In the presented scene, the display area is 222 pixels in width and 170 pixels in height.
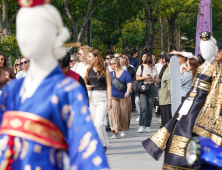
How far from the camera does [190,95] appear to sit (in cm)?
485

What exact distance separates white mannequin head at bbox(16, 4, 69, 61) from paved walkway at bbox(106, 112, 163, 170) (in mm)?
4388

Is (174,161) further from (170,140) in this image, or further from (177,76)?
(177,76)

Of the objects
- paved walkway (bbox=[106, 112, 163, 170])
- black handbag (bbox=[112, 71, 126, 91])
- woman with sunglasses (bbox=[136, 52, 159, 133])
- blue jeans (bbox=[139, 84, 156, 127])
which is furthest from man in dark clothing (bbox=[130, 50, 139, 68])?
black handbag (bbox=[112, 71, 126, 91])

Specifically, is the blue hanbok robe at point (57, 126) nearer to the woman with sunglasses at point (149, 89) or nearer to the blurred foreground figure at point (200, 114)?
the blurred foreground figure at point (200, 114)

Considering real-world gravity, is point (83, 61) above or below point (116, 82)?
above

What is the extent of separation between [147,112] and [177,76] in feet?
8.77

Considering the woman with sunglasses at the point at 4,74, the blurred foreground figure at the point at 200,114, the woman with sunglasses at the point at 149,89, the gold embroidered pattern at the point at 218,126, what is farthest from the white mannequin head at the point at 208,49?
the woman with sunglasses at the point at 149,89

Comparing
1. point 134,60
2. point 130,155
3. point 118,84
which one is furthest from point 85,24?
point 130,155

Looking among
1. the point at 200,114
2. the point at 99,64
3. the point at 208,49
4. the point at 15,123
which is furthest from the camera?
the point at 99,64

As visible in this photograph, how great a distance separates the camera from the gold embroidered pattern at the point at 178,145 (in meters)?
4.84

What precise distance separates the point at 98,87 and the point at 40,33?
17.1 ft

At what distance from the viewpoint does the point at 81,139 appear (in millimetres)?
1805

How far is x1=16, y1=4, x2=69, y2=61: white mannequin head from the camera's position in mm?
1899

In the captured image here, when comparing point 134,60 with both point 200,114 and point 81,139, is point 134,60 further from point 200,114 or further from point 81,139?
point 81,139
